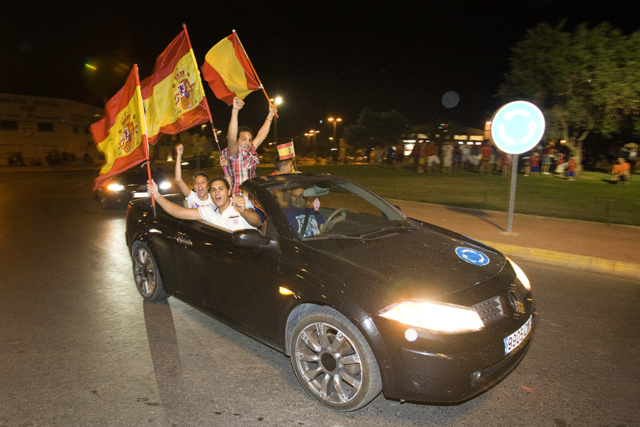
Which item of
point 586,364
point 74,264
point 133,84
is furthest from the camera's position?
point 74,264

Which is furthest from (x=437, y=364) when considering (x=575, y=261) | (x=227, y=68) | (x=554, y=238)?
(x=554, y=238)

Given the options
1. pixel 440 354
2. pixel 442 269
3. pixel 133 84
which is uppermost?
pixel 133 84

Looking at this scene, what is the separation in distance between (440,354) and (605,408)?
135cm

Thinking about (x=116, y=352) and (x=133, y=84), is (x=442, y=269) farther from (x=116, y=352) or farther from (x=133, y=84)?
(x=133, y=84)

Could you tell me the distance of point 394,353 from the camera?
2713 mm

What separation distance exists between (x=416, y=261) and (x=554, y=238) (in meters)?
5.90

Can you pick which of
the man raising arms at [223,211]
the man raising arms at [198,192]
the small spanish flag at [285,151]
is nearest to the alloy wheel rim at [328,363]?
the man raising arms at [223,211]

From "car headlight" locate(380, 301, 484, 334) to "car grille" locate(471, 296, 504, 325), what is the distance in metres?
0.06

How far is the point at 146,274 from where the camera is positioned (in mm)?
5094

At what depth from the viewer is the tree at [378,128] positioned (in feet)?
180

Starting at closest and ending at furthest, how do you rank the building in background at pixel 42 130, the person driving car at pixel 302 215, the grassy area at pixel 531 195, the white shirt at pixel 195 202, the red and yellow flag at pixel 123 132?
the person driving car at pixel 302 215 → the red and yellow flag at pixel 123 132 → the white shirt at pixel 195 202 → the grassy area at pixel 531 195 → the building in background at pixel 42 130

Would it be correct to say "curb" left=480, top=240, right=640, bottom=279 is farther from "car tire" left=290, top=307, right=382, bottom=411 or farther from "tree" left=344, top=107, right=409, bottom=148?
"tree" left=344, top=107, right=409, bottom=148

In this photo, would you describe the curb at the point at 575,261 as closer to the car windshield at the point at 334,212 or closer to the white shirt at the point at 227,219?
the car windshield at the point at 334,212

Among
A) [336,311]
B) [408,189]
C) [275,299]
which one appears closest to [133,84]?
[275,299]
